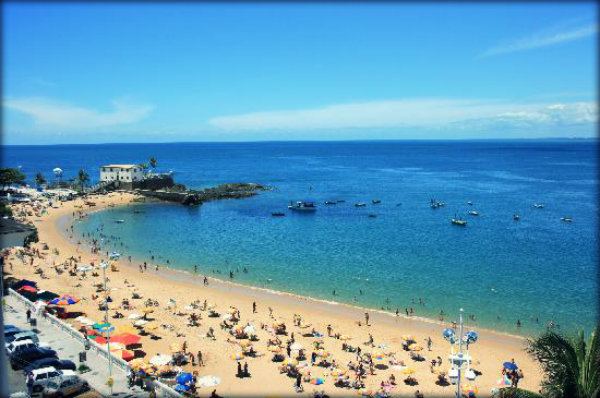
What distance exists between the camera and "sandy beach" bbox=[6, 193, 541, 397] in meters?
24.3

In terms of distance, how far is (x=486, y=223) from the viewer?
69.4 m

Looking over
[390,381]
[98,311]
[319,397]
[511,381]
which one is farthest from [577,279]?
[98,311]

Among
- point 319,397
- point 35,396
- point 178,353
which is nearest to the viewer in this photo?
point 35,396

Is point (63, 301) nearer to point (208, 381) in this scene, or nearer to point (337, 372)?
point (208, 381)

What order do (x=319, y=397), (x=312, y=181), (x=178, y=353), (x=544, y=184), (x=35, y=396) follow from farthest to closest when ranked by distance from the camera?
(x=312, y=181)
(x=544, y=184)
(x=178, y=353)
(x=319, y=397)
(x=35, y=396)

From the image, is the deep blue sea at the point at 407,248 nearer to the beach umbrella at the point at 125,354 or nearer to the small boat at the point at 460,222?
the small boat at the point at 460,222

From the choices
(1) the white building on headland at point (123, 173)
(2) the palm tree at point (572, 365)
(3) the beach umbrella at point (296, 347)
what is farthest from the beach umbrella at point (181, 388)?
(1) the white building on headland at point (123, 173)

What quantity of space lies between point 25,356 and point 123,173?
81.7 metres

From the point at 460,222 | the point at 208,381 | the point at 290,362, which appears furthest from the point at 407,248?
the point at 208,381

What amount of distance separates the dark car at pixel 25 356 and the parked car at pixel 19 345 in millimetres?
236

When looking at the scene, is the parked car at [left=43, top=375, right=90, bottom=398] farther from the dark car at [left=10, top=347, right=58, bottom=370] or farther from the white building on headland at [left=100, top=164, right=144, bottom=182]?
the white building on headland at [left=100, top=164, right=144, bottom=182]

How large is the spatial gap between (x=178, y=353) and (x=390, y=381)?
470 inches

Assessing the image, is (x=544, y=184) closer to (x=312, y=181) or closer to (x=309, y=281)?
(x=312, y=181)

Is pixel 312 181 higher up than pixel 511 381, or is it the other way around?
pixel 312 181
